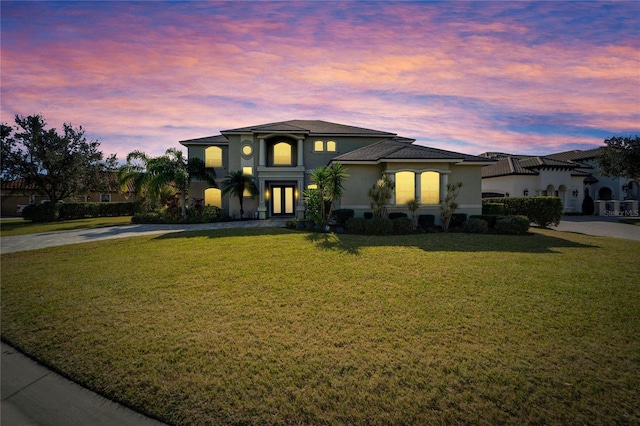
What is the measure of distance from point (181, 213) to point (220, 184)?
13.8 feet

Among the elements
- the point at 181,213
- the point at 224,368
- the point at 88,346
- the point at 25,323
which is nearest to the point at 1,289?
the point at 25,323

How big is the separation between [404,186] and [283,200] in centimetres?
1116

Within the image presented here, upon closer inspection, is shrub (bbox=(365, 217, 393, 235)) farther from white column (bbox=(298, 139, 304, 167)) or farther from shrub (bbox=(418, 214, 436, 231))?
white column (bbox=(298, 139, 304, 167))

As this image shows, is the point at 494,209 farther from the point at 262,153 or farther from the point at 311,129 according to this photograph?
the point at 262,153

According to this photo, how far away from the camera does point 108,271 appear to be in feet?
27.8

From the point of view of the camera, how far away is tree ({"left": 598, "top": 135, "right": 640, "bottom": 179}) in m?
25.3

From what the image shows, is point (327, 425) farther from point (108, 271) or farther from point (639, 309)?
point (108, 271)

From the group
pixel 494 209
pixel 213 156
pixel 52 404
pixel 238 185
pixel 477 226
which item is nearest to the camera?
pixel 52 404

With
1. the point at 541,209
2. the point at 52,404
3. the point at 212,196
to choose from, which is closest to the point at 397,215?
the point at 541,209

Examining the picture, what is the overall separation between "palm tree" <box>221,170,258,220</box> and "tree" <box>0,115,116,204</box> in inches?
702

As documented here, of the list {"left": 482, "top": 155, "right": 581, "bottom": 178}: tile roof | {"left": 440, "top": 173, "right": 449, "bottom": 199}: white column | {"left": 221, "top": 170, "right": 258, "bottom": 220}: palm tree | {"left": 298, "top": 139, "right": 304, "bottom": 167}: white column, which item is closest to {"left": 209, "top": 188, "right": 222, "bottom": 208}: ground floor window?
{"left": 221, "top": 170, "right": 258, "bottom": 220}: palm tree

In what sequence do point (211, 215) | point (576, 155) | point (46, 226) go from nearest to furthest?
point (211, 215)
point (46, 226)
point (576, 155)

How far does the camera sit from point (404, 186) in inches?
714

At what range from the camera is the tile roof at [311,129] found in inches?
906
